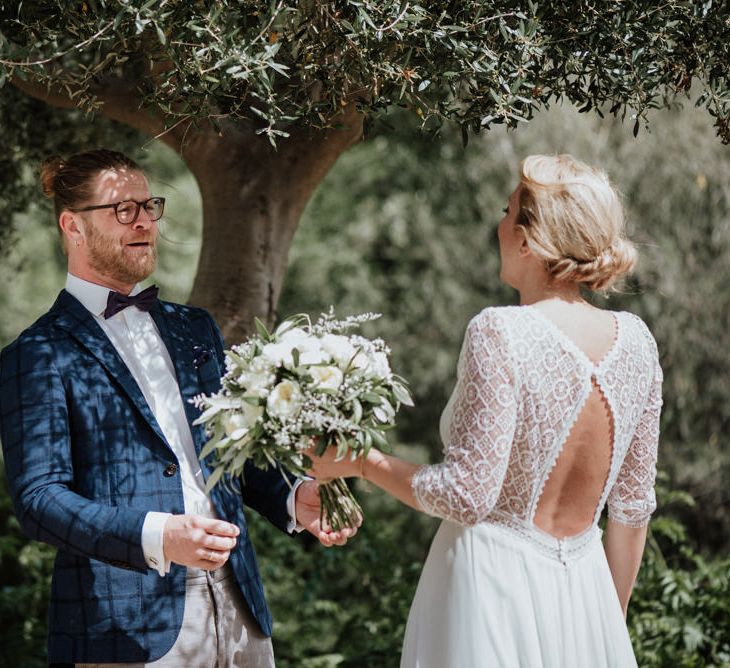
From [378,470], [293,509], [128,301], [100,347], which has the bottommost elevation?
[293,509]

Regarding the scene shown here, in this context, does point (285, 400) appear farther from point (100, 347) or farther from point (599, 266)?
point (599, 266)

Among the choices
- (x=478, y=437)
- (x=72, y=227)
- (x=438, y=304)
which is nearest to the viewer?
(x=478, y=437)

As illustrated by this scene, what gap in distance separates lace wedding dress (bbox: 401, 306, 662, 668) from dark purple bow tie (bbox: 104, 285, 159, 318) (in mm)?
1043

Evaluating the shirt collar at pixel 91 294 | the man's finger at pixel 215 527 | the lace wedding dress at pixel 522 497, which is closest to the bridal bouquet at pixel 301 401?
the man's finger at pixel 215 527

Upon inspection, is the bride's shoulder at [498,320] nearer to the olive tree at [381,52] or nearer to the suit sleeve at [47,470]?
the olive tree at [381,52]

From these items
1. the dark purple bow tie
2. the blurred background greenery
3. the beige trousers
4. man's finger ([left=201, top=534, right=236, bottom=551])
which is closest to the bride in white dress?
man's finger ([left=201, top=534, right=236, bottom=551])

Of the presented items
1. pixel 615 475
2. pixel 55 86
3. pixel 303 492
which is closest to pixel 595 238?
pixel 615 475

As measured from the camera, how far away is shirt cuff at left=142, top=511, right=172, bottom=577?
2760 millimetres

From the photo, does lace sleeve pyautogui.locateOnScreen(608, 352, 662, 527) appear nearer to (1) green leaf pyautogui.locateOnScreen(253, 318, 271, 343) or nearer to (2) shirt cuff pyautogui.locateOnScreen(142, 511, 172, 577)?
(1) green leaf pyautogui.locateOnScreen(253, 318, 271, 343)

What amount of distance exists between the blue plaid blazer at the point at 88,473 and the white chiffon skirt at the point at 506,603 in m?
0.68

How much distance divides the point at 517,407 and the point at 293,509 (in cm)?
92

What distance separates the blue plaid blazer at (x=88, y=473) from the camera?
9.41 ft

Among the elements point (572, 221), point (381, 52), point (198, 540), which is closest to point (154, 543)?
point (198, 540)

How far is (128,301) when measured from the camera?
319 centimetres
